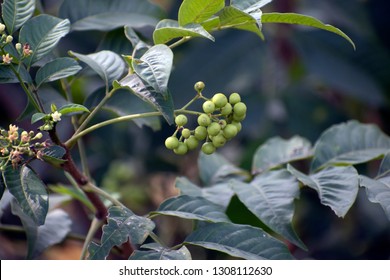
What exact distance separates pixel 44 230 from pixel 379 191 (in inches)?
23.4

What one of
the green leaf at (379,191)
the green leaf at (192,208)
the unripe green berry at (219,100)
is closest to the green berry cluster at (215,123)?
the unripe green berry at (219,100)

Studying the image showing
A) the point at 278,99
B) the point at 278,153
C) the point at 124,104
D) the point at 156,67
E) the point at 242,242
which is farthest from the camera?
the point at 278,99

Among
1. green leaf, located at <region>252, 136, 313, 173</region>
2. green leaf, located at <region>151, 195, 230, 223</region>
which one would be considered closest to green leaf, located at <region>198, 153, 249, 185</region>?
green leaf, located at <region>252, 136, 313, 173</region>

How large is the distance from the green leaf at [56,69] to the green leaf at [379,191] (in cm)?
47

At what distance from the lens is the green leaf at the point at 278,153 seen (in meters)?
1.18

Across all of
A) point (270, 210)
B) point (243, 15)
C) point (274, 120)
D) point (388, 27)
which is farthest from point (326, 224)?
point (243, 15)

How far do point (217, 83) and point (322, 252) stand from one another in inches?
23.9

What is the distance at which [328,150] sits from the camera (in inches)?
44.8

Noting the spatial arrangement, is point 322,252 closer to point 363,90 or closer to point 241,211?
point 363,90

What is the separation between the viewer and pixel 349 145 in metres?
1.16

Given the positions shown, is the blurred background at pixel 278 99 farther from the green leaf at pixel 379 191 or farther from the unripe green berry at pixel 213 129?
the unripe green berry at pixel 213 129

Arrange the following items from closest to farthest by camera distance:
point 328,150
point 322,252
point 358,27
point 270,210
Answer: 1. point 270,210
2. point 328,150
3. point 322,252
4. point 358,27

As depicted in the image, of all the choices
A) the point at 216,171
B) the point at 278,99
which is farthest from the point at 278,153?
the point at 278,99

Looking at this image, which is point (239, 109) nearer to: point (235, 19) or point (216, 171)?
point (235, 19)
